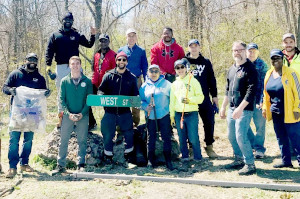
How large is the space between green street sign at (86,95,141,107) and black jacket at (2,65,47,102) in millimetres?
1214

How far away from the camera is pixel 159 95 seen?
633 centimetres

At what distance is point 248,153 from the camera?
5.80 metres

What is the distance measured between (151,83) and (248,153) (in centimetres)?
222

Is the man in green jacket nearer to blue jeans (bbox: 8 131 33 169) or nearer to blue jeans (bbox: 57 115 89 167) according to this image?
blue jeans (bbox: 57 115 89 167)

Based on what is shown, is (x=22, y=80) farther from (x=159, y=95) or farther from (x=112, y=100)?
(x=159, y=95)

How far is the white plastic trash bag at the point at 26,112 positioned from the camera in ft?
20.7

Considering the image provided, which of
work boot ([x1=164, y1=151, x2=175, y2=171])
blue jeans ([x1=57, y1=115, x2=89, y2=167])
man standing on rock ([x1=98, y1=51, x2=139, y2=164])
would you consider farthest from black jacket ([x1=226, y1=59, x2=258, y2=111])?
blue jeans ([x1=57, y1=115, x2=89, y2=167])

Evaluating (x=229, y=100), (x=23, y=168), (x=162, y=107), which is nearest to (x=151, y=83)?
(x=162, y=107)

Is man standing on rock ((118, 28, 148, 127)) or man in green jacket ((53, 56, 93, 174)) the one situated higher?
man standing on rock ((118, 28, 148, 127))

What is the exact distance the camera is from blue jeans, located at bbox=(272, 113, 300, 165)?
19.3 feet

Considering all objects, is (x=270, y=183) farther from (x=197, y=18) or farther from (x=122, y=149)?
(x=197, y=18)

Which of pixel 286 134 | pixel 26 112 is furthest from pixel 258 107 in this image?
pixel 26 112

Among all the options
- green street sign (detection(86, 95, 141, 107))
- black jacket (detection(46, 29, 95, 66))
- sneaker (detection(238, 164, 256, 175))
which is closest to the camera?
sneaker (detection(238, 164, 256, 175))

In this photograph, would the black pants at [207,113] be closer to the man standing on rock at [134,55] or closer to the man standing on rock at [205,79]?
the man standing on rock at [205,79]
